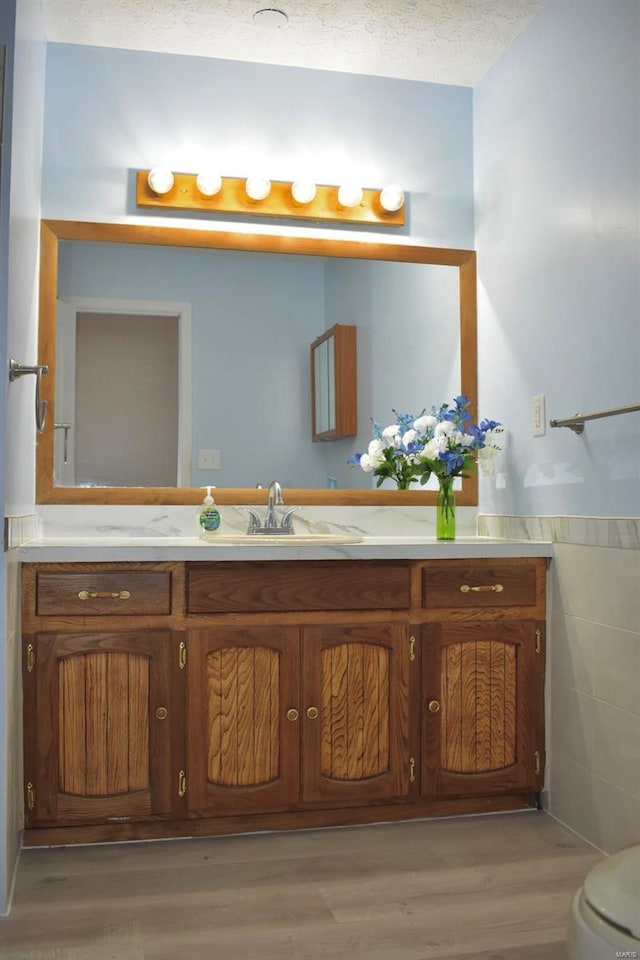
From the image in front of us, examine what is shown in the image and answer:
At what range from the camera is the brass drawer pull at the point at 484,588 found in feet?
8.26

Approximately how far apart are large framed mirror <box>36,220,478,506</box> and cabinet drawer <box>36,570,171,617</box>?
50cm

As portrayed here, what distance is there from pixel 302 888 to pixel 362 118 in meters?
2.43

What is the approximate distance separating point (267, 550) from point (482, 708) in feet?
2.61

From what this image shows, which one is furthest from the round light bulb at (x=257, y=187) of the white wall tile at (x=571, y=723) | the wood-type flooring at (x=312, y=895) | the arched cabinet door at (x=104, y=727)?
the wood-type flooring at (x=312, y=895)

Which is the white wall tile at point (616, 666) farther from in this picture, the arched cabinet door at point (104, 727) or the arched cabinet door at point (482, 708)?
the arched cabinet door at point (104, 727)

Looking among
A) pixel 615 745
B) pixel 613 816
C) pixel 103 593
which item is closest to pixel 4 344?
pixel 103 593

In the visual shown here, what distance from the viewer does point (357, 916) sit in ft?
6.31

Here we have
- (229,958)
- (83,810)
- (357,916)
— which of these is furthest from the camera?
(83,810)

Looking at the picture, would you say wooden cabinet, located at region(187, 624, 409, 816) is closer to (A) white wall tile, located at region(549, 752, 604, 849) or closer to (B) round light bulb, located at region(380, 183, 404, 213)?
(A) white wall tile, located at region(549, 752, 604, 849)

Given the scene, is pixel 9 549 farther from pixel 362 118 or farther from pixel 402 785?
pixel 362 118

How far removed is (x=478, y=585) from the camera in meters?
2.53

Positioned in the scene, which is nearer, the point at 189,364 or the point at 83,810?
the point at 83,810

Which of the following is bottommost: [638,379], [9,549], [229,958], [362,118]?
[229,958]

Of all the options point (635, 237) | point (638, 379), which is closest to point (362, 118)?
point (635, 237)
